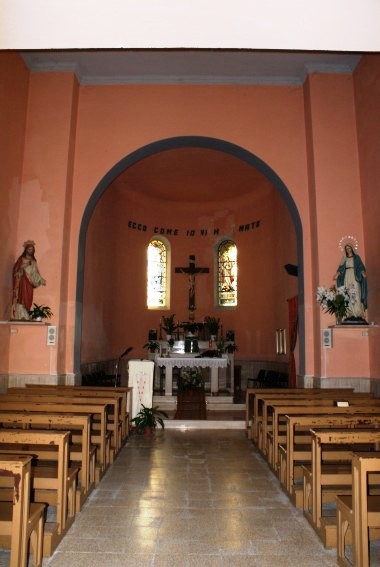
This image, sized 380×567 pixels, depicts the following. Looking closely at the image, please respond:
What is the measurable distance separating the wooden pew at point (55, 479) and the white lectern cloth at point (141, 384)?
3717 millimetres

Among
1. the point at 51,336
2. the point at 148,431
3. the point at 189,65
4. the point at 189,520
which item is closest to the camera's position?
the point at 189,520

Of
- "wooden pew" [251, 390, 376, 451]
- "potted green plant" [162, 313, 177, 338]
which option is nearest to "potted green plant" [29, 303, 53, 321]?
"wooden pew" [251, 390, 376, 451]

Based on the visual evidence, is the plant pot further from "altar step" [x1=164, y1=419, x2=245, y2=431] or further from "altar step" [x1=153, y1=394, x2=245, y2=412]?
"altar step" [x1=153, y1=394, x2=245, y2=412]

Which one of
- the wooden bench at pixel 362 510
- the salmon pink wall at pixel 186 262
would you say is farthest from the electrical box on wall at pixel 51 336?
the wooden bench at pixel 362 510

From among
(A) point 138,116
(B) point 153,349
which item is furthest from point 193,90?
(B) point 153,349

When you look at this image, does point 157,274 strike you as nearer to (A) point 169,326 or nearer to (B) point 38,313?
(A) point 169,326

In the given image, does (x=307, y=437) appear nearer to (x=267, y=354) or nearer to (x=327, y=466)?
(x=327, y=466)

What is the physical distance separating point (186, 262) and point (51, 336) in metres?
6.96

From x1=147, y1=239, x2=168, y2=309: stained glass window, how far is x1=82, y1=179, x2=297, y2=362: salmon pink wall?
11.4 inches

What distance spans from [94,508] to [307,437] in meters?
2.19

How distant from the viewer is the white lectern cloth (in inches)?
286

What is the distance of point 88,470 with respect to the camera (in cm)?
405

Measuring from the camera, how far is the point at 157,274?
551 inches

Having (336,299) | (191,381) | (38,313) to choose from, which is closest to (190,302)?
(191,381)
